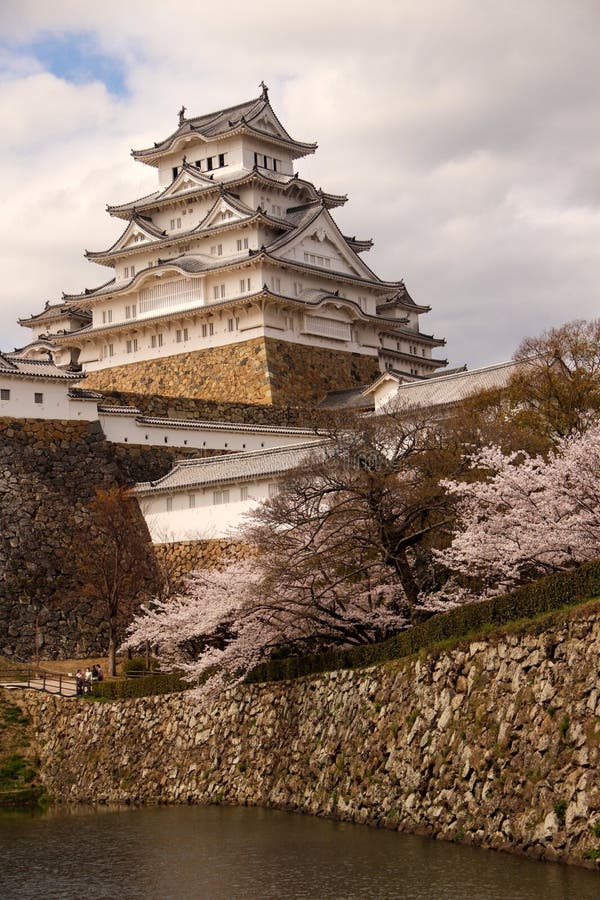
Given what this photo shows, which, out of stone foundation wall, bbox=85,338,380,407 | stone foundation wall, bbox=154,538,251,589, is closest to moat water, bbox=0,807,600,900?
stone foundation wall, bbox=154,538,251,589

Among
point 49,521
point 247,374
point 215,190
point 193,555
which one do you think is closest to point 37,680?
point 49,521

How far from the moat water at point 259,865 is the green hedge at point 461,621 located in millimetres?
2629

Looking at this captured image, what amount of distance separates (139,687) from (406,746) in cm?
964

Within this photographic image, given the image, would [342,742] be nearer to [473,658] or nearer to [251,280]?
[473,658]

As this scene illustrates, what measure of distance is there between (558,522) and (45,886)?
8.89m

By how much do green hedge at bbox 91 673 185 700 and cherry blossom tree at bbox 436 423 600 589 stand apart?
277 inches

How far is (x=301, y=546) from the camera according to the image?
84.9ft

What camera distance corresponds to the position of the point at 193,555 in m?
37.5

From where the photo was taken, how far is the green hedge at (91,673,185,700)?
28.5m

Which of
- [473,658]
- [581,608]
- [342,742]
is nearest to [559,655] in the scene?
[581,608]

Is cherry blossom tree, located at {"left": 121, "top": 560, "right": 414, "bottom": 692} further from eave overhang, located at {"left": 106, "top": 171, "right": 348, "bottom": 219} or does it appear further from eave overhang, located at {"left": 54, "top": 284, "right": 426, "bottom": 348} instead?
eave overhang, located at {"left": 106, "top": 171, "right": 348, "bottom": 219}

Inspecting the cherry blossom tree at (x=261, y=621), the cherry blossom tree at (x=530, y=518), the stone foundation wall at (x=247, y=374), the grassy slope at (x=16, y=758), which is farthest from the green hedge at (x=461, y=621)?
the stone foundation wall at (x=247, y=374)

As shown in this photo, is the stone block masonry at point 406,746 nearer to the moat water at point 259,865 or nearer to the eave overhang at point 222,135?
the moat water at point 259,865

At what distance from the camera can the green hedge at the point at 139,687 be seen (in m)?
28.5
